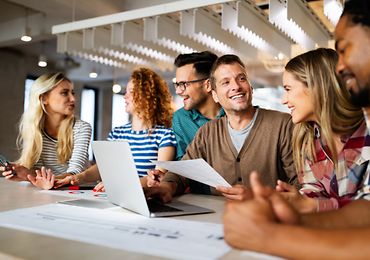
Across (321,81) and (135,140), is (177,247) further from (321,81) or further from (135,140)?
(135,140)

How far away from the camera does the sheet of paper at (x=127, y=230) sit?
704 millimetres

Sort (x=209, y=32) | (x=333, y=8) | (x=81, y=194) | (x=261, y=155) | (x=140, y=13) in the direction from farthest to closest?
(x=209, y=32), (x=140, y=13), (x=333, y=8), (x=261, y=155), (x=81, y=194)

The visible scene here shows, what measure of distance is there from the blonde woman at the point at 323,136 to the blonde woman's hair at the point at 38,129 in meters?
1.41

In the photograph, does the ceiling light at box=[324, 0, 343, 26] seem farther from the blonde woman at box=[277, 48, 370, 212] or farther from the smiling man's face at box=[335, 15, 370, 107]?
the smiling man's face at box=[335, 15, 370, 107]

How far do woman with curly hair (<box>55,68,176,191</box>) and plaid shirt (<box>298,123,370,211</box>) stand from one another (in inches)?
35.8

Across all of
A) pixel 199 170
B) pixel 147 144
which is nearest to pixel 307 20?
pixel 147 144

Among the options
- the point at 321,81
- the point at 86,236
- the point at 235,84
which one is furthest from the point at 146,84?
the point at 86,236

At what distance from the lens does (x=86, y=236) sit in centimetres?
80

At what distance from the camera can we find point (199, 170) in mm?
1171

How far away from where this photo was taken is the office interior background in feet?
7.25

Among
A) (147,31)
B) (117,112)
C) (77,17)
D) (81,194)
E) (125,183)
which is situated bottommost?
(81,194)

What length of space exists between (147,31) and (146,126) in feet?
2.27

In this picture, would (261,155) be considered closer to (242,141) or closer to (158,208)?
(242,141)

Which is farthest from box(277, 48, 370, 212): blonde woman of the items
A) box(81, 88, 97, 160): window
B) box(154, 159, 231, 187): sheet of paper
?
box(81, 88, 97, 160): window
